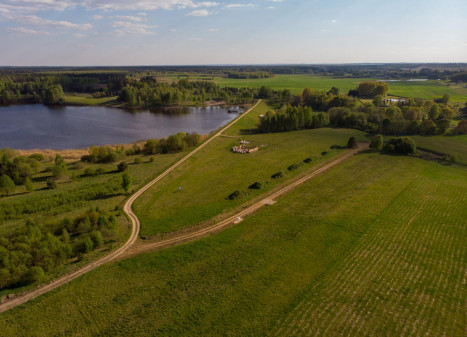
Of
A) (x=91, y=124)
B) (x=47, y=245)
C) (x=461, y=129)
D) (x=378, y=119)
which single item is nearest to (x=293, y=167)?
(x=47, y=245)

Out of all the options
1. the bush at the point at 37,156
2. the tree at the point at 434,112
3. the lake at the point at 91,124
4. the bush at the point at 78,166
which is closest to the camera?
the bush at the point at 78,166

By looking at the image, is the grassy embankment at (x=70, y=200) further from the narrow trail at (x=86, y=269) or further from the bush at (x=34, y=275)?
the narrow trail at (x=86, y=269)

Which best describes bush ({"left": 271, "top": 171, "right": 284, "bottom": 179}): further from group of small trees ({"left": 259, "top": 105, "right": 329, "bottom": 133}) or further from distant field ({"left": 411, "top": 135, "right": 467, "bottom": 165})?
group of small trees ({"left": 259, "top": 105, "right": 329, "bottom": 133})

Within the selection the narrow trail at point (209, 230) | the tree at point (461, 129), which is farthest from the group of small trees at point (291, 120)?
the narrow trail at point (209, 230)

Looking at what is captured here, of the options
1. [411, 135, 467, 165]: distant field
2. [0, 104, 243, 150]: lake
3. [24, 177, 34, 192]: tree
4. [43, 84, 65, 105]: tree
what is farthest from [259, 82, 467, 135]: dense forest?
[43, 84, 65, 105]: tree

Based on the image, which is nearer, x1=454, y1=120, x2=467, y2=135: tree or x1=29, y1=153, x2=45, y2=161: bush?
x1=29, y1=153, x2=45, y2=161: bush

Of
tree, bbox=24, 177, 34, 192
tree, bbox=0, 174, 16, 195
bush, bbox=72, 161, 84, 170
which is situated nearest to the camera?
tree, bbox=0, 174, 16, 195

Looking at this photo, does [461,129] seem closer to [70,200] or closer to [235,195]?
[235,195]
